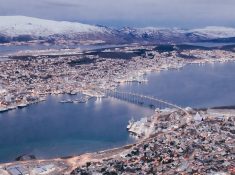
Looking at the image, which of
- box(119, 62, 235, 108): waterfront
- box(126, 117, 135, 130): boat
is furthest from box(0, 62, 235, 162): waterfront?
box(126, 117, 135, 130): boat

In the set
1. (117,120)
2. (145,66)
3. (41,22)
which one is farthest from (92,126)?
(41,22)

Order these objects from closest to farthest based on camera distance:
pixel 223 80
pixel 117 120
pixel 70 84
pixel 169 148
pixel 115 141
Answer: pixel 169 148
pixel 115 141
pixel 117 120
pixel 70 84
pixel 223 80

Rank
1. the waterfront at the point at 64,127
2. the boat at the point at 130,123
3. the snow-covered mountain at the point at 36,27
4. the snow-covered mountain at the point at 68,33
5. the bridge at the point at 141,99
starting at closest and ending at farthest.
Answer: the waterfront at the point at 64,127
the boat at the point at 130,123
the bridge at the point at 141,99
the snow-covered mountain at the point at 68,33
the snow-covered mountain at the point at 36,27

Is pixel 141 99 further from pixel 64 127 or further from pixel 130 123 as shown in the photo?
pixel 64 127

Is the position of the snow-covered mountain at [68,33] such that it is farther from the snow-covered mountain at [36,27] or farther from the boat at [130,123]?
the boat at [130,123]

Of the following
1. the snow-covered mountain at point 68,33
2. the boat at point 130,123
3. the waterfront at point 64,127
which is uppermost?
the snow-covered mountain at point 68,33

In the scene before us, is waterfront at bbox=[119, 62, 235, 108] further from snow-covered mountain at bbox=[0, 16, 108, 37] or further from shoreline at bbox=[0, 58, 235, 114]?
snow-covered mountain at bbox=[0, 16, 108, 37]

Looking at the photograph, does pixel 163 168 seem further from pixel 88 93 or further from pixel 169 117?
pixel 88 93

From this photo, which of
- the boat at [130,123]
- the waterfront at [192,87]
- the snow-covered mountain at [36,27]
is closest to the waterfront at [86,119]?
the waterfront at [192,87]
